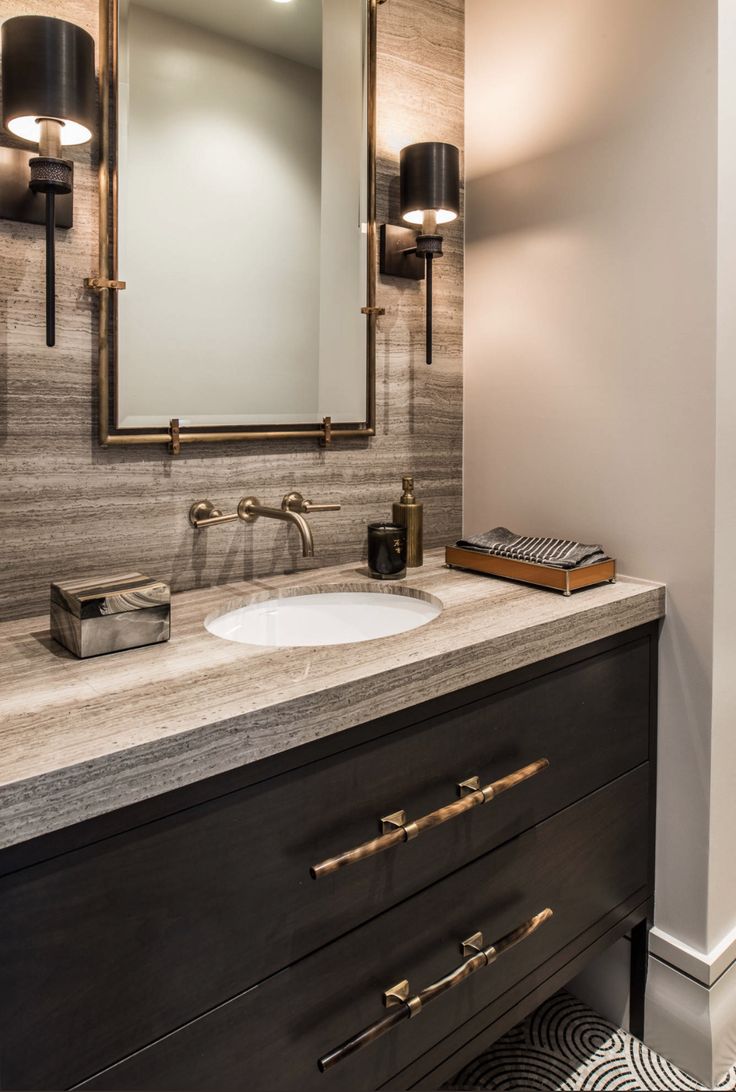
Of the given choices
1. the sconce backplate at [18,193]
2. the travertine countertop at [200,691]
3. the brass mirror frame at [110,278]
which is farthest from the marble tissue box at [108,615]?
the sconce backplate at [18,193]

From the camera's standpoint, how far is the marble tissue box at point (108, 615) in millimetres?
970

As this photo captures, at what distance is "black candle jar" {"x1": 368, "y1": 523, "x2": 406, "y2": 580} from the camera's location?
4.65 ft

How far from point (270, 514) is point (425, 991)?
29.9 inches

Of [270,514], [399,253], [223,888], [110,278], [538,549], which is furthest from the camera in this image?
[399,253]

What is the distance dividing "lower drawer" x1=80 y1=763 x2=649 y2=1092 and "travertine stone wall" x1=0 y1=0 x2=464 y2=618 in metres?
0.65

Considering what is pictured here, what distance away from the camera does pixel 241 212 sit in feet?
4.44

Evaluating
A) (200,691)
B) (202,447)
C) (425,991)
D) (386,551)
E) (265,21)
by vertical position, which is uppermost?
(265,21)

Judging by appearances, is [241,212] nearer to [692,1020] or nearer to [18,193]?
[18,193]

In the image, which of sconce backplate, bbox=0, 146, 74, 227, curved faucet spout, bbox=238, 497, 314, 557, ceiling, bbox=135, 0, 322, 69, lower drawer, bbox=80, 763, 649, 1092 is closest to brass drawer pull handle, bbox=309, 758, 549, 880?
lower drawer, bbox=80, 763, 649, 1092

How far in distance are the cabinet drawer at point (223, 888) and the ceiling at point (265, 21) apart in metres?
1.17

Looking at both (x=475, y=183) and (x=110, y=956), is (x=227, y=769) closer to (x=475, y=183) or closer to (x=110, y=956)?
(x=110, y=956)

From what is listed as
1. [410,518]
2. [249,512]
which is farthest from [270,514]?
[410,518]

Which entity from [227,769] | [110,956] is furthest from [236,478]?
[110,956]

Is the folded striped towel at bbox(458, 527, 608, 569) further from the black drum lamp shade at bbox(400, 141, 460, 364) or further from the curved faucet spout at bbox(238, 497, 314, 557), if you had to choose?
the black drum lamp shade at bbox(400, 141, 460, 364)
